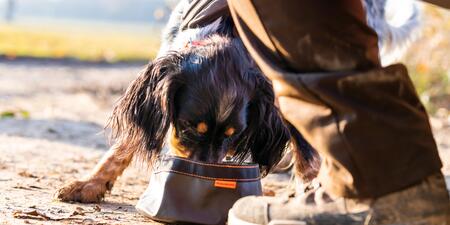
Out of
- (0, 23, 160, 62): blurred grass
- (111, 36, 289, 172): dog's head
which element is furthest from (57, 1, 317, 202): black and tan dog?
(0, 23, 160, 62): blurred grass

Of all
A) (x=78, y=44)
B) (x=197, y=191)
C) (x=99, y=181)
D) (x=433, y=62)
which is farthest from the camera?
(x=78, y=44)

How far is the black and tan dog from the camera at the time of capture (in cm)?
347

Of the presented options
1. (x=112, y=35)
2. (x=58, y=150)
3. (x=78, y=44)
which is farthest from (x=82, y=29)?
(x=58, y=150)

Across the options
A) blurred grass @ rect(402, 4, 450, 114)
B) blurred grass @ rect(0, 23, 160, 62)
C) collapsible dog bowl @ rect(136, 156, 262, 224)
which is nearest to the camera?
collapsible dog bowl @ rect(136, 156, 262, 224)

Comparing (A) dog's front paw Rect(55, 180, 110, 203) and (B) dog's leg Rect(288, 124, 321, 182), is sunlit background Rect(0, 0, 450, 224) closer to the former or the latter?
(A) dog's front paw Rect(55, 180, 110, 203)

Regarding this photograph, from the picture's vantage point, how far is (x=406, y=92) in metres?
2.34

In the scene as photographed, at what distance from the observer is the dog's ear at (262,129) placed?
3.69 meters

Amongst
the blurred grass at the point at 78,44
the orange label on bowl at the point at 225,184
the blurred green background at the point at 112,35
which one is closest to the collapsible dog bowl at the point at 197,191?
the orange label on bowl at the point at 225,184

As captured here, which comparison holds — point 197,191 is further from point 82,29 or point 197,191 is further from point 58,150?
point 82,29

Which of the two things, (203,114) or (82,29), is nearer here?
(203,114)

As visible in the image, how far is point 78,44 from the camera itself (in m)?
20.4

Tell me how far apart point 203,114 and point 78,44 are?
17.4 m

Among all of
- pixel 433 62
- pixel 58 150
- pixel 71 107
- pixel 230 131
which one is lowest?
pixel 433 62

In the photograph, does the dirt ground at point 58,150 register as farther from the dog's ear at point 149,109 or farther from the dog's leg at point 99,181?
the dog's ear at point 149,109
